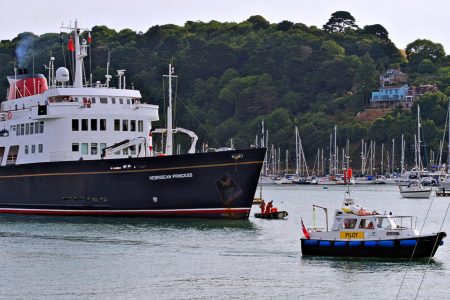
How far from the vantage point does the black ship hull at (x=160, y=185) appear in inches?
2253

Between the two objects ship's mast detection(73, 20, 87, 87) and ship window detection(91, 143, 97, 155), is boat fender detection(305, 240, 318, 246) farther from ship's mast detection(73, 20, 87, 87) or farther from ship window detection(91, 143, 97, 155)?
ship's mast detection(73, 20, 87, 87)

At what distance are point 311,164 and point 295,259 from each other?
496 ft

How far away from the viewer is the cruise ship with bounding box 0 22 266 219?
2259 inches

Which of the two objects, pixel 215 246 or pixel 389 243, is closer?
pixel 389 243

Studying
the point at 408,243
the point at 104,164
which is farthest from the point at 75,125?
the point at 408,243

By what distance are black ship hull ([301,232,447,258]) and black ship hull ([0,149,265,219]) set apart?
51.4 ft

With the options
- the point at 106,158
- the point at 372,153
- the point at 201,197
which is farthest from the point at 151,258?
the point at 372,153

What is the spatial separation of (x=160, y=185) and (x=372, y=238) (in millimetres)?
18941

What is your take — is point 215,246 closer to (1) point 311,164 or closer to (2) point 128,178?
(2) point 128,178

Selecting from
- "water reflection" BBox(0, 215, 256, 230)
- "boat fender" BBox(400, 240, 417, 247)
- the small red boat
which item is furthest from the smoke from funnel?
"boat fender" BBox(400, 240, 417, 247)

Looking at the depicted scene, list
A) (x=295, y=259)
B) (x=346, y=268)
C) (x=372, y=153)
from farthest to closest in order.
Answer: (x=372, y=153)
(x=295, y=259)
(x=346, y=268)

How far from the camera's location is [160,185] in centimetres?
5812

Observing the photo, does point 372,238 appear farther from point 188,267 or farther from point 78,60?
point 78,60

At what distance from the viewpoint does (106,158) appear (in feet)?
201
